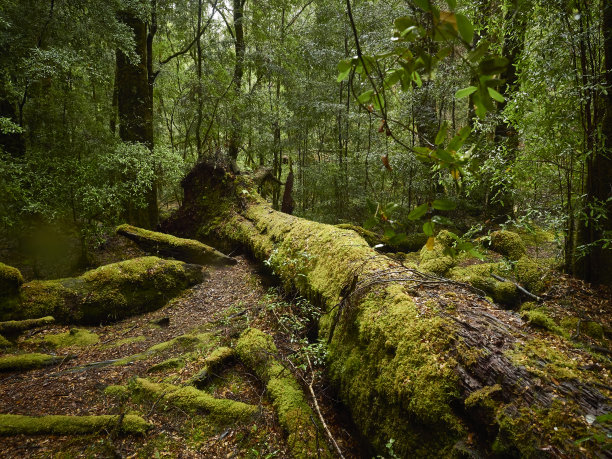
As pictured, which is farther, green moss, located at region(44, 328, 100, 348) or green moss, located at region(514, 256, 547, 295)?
green moss, located at region(514, 256, 547, 295)

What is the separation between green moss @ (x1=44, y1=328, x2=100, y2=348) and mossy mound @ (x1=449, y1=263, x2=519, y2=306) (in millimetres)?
6473

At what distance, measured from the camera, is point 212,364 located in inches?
159

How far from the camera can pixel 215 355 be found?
416 centimetres

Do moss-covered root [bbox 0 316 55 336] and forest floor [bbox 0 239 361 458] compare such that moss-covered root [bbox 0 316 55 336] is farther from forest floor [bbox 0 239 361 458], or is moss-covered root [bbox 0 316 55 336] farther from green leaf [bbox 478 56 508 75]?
green leaf [bbox 478 56 508 75]

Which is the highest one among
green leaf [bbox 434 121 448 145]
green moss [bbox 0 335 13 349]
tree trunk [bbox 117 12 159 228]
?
tree trunk [bbox 117 12 159 228]

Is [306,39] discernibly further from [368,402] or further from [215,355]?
[368,402]

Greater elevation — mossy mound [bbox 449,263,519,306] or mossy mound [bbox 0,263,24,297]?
mossy mound [bbox 0,263,24,297]

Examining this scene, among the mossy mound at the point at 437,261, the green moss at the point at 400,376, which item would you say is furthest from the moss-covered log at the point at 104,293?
the mossy mound at the point at 437,261

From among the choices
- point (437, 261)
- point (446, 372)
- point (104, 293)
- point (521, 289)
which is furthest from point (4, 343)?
point (521, 289)

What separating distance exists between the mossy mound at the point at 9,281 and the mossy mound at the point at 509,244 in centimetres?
962

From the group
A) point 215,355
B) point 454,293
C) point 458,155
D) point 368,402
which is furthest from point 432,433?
point 215,355

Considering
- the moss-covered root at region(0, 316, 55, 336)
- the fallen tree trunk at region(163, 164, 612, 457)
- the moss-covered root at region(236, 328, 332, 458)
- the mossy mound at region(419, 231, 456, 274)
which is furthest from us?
the mossy mound at region(419, 231, 456, 274)

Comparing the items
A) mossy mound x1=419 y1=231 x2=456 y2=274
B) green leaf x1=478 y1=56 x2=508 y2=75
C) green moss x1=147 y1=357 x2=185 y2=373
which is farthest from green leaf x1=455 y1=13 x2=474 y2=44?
mossy mound x1=419 y1=231 x2=456 y2=274

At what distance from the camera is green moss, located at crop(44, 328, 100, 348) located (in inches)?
200
